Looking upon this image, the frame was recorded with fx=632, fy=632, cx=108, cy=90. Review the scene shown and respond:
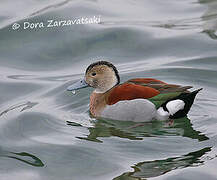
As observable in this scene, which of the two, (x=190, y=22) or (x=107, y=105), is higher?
(x=190, y=22)

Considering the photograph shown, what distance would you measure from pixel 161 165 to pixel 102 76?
7.89 ft

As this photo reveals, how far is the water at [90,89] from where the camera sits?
763 cm

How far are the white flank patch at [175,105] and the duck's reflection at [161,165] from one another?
1.21 metres

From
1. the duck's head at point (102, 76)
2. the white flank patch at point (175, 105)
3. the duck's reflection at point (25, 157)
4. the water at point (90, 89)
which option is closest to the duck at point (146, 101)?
the white flank patch at point (175, 105)

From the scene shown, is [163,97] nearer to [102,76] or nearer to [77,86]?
[102,76]

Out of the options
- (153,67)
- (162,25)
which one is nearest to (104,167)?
(153,67)

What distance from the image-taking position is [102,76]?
9461mm

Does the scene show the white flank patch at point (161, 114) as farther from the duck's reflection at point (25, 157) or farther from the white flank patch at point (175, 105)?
the duck's reflection at point (25, 157)

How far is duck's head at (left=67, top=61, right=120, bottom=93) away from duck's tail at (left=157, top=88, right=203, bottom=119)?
965 mm

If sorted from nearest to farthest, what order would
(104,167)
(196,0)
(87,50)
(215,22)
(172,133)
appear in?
(104,167) → (172,133) → (87,50) → (215,22) → (196,0)

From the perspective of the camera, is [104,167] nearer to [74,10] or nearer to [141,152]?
[141,152]

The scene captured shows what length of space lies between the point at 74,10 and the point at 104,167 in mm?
6585

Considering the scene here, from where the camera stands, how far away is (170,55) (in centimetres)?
1185

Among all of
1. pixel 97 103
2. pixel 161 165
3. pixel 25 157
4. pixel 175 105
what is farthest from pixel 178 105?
pixel 25 157
